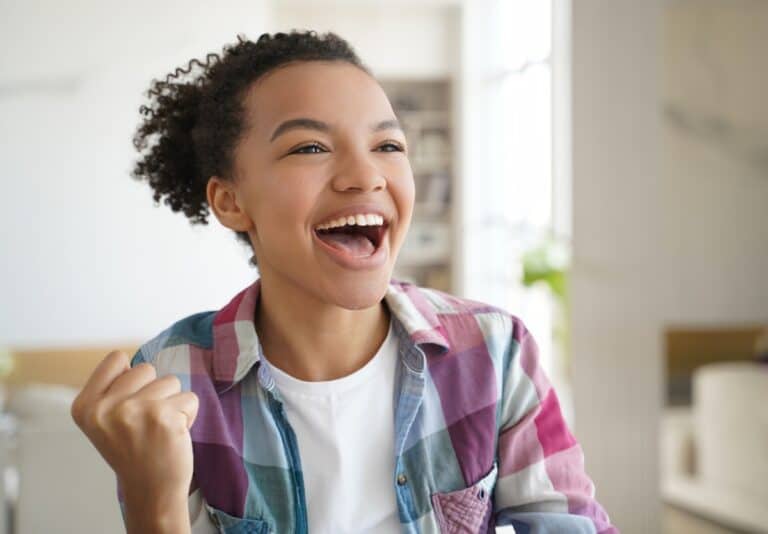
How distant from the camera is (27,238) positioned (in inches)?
163

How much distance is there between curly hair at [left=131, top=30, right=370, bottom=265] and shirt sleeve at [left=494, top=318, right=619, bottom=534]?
365 millimetres

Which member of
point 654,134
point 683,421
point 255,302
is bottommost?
point 683,421

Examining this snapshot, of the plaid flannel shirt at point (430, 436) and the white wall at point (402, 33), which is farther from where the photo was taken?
the white wall at point (402, 33)

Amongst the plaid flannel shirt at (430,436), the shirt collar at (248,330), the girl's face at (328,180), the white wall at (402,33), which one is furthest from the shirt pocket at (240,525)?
the white wall at (402,33)

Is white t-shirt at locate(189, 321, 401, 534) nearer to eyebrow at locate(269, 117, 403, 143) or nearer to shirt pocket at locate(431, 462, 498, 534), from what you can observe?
shirt pocket at locate(431, 462, 498, 534)

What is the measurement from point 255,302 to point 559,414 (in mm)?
353

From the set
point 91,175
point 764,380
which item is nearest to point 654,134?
point 764,380

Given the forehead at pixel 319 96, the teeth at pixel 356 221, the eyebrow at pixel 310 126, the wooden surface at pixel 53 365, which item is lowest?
the wooden surface at pixel 53 365

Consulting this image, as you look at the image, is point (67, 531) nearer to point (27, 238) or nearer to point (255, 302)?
point (255, 302)

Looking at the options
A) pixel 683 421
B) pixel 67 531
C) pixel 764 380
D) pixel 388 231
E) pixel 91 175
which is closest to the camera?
pixel 388 231

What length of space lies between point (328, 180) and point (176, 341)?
25 cm

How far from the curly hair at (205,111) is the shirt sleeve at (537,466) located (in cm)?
37

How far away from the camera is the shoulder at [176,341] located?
94 centimetres

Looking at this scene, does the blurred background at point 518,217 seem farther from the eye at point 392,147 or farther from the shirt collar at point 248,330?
the eye at point 392,147
